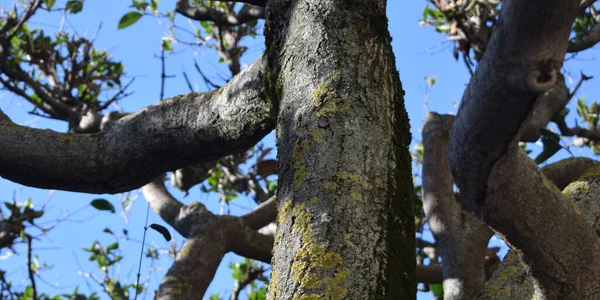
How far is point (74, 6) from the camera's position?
16.8 feet

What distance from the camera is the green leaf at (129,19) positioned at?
4.87 metres

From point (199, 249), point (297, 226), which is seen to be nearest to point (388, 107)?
point (297, 226)

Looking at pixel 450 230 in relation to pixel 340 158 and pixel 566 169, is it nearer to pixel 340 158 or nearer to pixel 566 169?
pixel 566 169

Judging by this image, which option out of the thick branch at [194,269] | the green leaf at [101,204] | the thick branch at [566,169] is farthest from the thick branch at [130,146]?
the thick branch at [566,169]

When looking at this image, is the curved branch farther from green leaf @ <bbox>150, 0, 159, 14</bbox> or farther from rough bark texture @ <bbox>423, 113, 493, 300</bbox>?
rough bark texture @ <bbox>423, 113, 493, 300</bbox>

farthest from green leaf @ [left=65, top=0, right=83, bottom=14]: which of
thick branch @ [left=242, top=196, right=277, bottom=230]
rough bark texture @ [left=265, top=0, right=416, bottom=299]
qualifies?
rough bark texture @ [left=265, top=0, right=416, bottom=299]

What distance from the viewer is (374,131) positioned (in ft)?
5.57

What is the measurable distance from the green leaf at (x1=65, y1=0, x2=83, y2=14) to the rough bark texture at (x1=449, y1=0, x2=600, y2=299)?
160 inches

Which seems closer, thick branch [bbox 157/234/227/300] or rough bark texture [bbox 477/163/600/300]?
rough bark texture [bbox 477/163/600/300]

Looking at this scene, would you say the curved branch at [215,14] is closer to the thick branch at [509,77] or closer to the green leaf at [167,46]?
the green leaf at [167,46]

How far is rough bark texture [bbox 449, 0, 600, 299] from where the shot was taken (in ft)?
3.88

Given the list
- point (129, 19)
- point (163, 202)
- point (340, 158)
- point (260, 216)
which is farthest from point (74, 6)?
point (340, 158)

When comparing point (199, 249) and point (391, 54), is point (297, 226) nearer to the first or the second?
point (391, 54)

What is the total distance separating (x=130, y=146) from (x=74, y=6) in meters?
3.09
